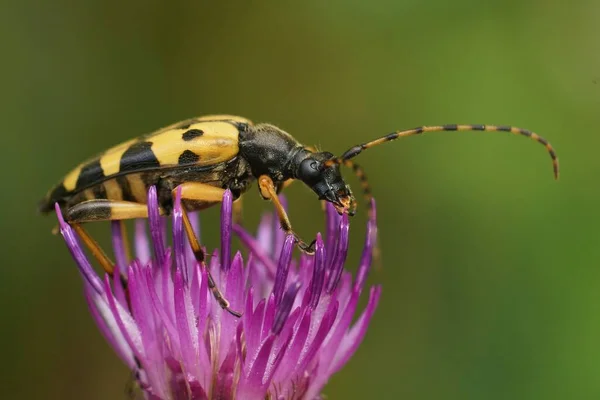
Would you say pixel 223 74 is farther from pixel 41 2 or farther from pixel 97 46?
pixel 41 2

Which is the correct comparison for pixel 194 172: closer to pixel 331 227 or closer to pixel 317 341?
pixel 331 227

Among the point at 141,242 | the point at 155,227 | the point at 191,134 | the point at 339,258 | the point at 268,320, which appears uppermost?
the point at 191,134

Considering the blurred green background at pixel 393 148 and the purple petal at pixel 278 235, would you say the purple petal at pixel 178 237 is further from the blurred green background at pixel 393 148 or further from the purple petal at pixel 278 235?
the blurred green background at pixel 393 148

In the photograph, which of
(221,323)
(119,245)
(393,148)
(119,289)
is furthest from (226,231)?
(393,148)

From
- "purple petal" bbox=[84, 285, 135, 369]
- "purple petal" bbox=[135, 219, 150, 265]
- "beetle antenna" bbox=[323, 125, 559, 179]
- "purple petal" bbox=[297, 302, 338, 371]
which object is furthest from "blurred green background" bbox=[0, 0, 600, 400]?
"purple petal" bbox=[84, 285, 135, 369]

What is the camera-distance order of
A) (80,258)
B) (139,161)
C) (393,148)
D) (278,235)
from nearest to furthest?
(80,258), (139,161), (278,235), (393,148)

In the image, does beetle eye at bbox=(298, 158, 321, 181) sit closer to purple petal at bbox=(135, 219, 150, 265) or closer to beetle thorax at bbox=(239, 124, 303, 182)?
beetle thorax at bbox=(239, 124, 303, 182)

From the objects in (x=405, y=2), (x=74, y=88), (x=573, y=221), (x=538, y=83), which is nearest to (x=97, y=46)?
(x=74, y=88)
